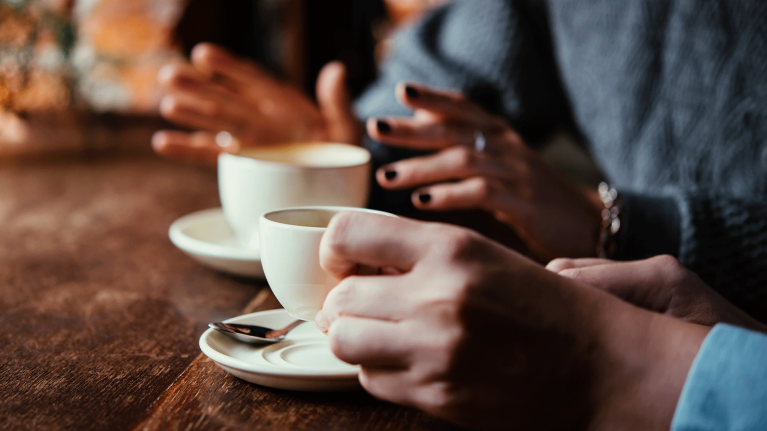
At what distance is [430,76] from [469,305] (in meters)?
0.76

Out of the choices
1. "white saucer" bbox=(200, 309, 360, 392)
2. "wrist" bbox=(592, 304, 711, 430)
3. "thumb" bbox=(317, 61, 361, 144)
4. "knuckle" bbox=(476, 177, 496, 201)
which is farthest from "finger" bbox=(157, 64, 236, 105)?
"wrist" bbox=(592, 304, 711, 430)

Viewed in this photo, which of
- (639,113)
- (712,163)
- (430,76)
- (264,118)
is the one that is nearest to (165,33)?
(264,118)

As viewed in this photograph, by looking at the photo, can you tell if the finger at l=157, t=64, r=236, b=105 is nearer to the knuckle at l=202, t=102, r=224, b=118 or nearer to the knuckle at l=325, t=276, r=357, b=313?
the knuckle at l=202, t=102, r=224, b=118

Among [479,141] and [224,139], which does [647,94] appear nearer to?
[479,141]

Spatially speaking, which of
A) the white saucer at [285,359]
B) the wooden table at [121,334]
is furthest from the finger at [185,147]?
the white saucer at [285,359]

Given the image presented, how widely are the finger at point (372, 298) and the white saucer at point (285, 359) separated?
0.04 m

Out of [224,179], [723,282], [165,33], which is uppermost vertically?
[165,33]

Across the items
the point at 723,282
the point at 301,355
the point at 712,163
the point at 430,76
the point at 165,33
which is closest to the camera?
the point at 301,355

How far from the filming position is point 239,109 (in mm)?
978

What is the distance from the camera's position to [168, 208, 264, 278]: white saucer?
0.57 meters

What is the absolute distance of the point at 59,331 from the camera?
0.46 m

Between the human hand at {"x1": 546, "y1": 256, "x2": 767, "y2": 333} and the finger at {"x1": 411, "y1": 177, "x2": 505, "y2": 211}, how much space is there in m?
0.32

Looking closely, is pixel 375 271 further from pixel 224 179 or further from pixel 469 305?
pixel 224 179

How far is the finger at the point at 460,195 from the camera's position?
0.70 m
